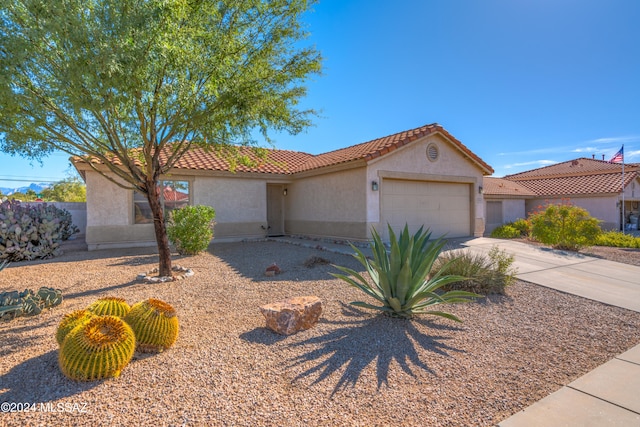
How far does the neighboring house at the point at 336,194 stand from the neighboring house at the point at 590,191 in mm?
7924

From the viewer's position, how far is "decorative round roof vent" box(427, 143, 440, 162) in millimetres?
13258

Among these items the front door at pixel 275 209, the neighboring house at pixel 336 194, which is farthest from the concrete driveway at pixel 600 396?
the front door at pixel 275 209

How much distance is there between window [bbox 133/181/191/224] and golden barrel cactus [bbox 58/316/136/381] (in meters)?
10.9

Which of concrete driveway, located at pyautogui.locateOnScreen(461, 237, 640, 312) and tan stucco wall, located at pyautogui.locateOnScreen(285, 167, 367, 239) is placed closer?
concrete driveway, located at pyautogui.locateOnScreen(461, 237, 640, 312)

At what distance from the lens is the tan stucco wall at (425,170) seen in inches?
465

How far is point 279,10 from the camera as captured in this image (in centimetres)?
693

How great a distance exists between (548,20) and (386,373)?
13.5 m

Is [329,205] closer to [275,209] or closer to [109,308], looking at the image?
[275,209]

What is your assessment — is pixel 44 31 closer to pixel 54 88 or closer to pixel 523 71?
pixel 54 88

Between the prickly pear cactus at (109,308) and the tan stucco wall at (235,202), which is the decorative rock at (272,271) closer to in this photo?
the prickly pear cactus at (109,308)

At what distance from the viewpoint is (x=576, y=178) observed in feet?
81.0

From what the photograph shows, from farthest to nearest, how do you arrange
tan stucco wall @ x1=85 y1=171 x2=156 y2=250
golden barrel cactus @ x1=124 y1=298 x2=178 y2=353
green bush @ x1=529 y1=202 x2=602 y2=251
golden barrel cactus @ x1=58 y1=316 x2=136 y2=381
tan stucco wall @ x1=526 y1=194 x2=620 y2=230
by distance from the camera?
1. tan stucco wall @ x1=526 y1=194 x2=620 y2=230
2. tan stucco wall @ x1=85 y1=171 x2=156 y2=250
3. green bush @ x1=529 y1=202 x2=602 y2=251
4. golden barrel cactus @ x1=124 y1=298 x2=178 y2=353
5. golden barrel cactus @ x1=58 y1=316 x2=136 y2=381

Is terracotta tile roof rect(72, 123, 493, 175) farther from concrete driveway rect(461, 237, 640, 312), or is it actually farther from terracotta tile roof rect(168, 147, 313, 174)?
concrete driveway rect(461, 237, 640, 312)

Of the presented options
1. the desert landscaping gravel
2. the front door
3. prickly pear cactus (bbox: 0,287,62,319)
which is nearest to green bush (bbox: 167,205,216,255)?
the desert landscaping gravel
